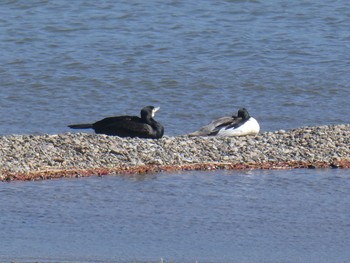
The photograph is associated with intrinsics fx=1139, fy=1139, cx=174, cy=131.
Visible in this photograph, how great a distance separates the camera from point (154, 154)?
41.8ft

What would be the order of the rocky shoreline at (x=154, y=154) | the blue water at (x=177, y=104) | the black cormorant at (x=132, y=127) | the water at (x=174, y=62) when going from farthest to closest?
the water at (x=174, y=62), the black cormorant at (x=132, y=127), the rocky shoreline at (x=154, y=154), the blue water at (x=177, y=104)

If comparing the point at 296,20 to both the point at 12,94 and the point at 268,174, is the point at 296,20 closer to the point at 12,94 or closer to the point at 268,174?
the point at 12,94

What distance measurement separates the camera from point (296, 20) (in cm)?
2400

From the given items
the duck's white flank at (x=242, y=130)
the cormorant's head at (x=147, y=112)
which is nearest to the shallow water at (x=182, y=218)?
the duck's white flank at (x=242, y=130)

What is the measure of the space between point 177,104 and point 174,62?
298 centimetres

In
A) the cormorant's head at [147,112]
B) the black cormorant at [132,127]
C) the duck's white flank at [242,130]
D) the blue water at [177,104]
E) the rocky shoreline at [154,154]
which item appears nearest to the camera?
the blue water at [177,104]

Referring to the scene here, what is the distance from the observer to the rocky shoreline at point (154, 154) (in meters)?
12.1

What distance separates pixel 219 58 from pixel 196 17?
3793 mm

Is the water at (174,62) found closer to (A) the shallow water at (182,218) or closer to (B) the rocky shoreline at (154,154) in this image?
(B) the rocky shoreline at (154,154)

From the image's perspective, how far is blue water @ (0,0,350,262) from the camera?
9.30m

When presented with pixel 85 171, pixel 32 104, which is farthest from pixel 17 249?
pixel 32 104

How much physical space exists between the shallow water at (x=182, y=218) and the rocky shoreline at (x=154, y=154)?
0.31 m

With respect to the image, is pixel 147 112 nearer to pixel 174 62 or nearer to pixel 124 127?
pixel 124 127

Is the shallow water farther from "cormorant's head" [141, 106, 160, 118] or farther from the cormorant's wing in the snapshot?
"cormorant's head" [141, 106, 160, 118]
